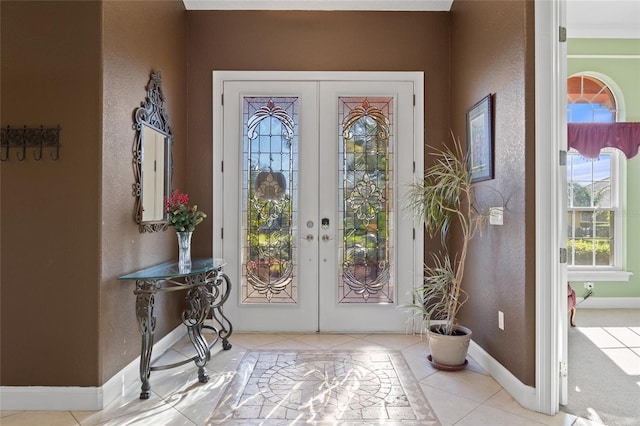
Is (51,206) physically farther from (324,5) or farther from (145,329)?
(324,5)

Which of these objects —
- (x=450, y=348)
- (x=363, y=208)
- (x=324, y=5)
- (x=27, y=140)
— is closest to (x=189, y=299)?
(x=27, y=140)

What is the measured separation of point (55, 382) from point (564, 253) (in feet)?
9.71

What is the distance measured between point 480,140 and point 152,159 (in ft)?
8.03

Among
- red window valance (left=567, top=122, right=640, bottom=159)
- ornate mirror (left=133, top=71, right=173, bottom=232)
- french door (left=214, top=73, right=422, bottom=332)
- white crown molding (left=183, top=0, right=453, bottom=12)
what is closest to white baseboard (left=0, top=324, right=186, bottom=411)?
ornate mirror (left=133, top=71, right=173, bottom=232)

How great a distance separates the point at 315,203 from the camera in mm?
3604

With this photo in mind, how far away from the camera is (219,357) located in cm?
301

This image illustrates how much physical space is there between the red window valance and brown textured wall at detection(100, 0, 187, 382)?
425 centimetres

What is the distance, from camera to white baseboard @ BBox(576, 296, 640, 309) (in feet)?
14.6

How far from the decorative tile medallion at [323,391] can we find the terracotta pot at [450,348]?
26cm

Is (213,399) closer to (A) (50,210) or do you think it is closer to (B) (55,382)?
(B) (55,382)

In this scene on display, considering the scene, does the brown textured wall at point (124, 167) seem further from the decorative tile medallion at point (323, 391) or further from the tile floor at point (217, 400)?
the decorative tile medallion at point (323, 391)

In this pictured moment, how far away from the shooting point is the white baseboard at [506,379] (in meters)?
2.21

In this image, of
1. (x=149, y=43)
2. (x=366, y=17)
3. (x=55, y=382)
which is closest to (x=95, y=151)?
(x=149, y=43)

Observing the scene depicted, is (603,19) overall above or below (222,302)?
above
